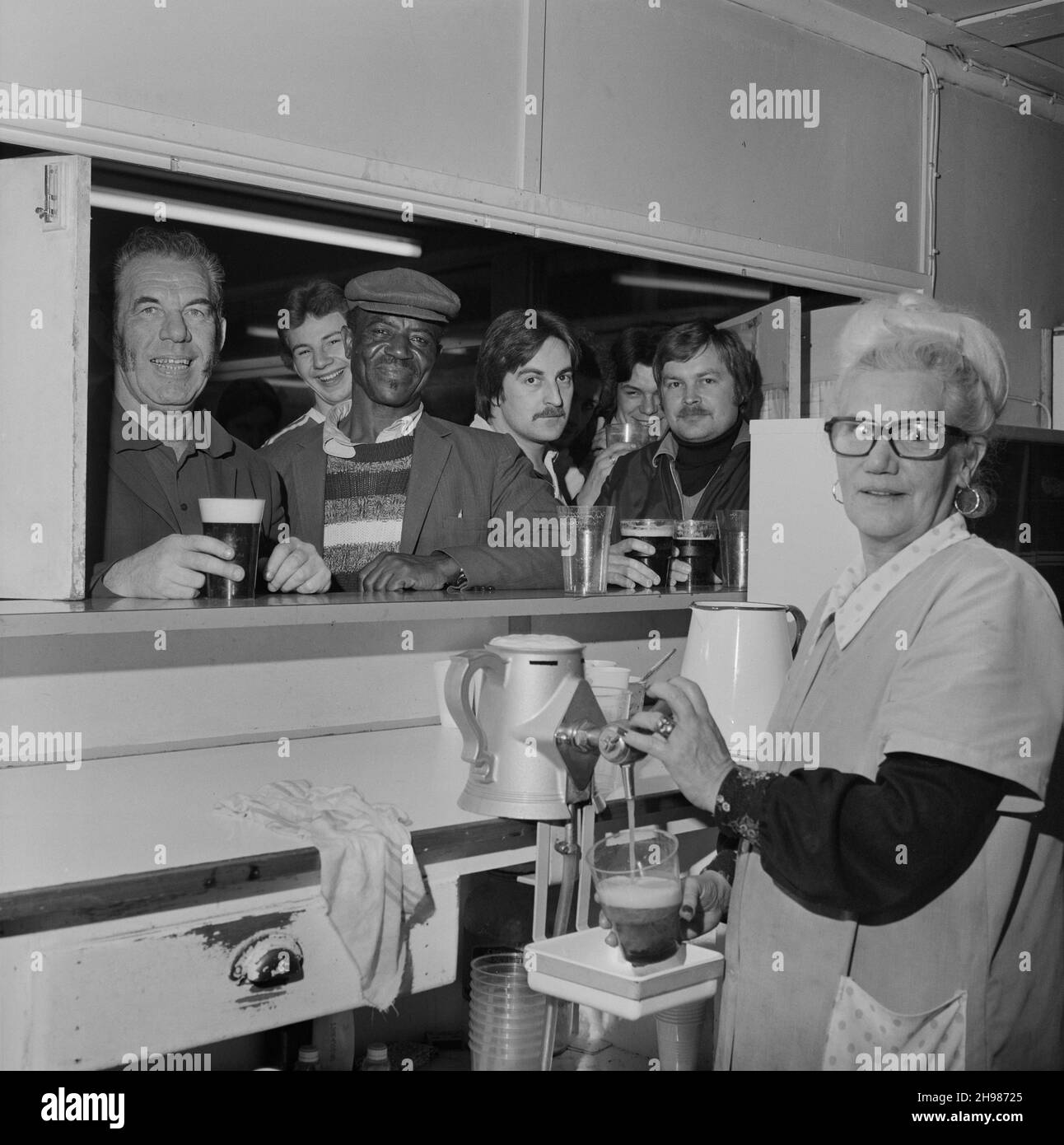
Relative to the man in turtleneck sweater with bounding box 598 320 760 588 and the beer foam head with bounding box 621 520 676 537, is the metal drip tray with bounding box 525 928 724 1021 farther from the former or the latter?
the man in turtleneck sweater with bounding box 598 320 760 588

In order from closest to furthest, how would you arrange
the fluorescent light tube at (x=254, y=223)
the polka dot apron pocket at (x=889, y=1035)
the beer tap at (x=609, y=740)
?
the polka dot apron pocket at (x=889, y=1035), the beer tap at (x=609, y=740), the fluorescent light tube at (x=254, y=223)

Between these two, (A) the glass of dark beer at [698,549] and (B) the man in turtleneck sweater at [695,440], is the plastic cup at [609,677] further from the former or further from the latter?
(B) the man in turtleneck sweater at [695,440]

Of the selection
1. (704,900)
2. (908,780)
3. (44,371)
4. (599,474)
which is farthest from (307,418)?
(908,780)

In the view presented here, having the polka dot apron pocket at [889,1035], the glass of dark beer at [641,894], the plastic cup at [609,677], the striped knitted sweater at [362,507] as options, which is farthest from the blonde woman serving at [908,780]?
the striped knitted sweater at [362,507]

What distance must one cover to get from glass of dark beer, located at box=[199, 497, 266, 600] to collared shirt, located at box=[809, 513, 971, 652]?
97 cm

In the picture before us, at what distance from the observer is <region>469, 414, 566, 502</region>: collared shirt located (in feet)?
9.59

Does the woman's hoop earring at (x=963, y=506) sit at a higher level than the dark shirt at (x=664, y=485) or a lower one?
lower

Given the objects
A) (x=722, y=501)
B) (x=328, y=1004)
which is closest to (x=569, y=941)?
(x=328, y=1004)

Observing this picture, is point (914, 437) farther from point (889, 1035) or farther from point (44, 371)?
point (44, 371)

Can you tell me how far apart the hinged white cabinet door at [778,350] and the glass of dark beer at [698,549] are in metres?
0.48

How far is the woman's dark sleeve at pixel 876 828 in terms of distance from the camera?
4.67ft

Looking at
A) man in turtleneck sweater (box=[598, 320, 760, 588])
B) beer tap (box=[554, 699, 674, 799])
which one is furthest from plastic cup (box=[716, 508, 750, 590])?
beer tap (box=[554, 699, 674, 799])

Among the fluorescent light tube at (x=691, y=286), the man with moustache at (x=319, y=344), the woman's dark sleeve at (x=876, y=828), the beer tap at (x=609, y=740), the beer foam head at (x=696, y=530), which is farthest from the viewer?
the fluorescent light tube at (x=691, y=286)

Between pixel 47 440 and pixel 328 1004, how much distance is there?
0.92 m
